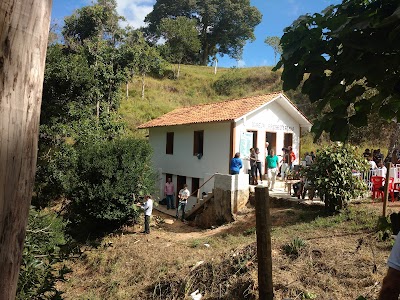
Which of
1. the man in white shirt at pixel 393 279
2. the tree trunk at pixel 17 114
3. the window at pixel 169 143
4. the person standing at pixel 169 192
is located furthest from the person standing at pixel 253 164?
the tree trunk at pixel 17 114

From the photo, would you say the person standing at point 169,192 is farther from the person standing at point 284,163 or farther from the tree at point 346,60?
the tree at point 346,60

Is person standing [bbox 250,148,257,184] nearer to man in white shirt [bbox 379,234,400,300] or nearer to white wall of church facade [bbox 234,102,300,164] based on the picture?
white wall of church facade [bbox 234,102,300,164]

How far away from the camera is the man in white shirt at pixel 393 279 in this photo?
1770 mm

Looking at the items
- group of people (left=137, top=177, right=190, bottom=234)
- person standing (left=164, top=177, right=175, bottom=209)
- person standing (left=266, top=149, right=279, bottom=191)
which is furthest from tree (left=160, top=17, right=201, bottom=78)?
person standing (left=266, top=149, right=279, bottom=191)

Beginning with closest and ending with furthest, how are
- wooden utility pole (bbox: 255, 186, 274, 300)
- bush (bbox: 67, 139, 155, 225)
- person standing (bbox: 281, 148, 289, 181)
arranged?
wooden utility pole (bbox: 255, 186, 274, 300)
bush (bbox: 67, 139, 155, 225)
person standing (bbox: 281, 148, 289, 181)

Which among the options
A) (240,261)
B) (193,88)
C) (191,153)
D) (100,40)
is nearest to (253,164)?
(191,153)

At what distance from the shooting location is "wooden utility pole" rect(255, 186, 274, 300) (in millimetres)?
3100

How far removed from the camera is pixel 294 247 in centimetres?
777

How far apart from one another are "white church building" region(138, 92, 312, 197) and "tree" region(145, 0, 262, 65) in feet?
124

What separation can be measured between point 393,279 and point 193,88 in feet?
122

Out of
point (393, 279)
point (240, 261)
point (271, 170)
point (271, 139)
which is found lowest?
point (240, 261)

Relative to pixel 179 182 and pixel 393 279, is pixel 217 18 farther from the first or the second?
pixel 393 279

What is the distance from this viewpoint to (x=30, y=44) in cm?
125

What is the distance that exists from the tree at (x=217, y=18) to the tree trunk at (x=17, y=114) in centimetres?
5407
